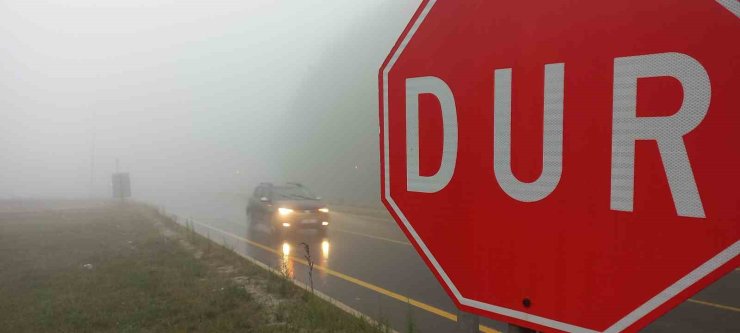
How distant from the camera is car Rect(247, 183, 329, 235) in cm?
1424

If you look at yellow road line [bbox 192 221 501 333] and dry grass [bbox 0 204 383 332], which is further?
yellow road line [bbox 192 221 501 333]

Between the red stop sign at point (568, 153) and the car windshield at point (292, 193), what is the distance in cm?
1392

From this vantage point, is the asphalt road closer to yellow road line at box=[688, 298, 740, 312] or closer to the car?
yellow road line at box=[688, 298, 740, 312]

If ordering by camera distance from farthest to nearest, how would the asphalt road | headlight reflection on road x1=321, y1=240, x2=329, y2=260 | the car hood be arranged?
the car hood, headlight reflection on road x1=321, y1=240, x2=329, y2=260, the asphalt road

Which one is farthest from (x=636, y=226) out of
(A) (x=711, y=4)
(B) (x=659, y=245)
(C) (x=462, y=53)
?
(C) (x=462, y=53)

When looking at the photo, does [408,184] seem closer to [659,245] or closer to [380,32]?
[659,245]

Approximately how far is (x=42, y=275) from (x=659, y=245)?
10244 millimetres

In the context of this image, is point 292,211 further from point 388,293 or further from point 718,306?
point 718,306

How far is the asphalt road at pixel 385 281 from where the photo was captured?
18.8 ft

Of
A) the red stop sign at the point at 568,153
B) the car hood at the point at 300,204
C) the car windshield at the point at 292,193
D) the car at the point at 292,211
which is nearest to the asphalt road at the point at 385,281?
the car at the point at 292,211

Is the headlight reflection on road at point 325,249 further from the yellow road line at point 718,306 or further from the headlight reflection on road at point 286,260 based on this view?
the yellow road line at point 718,306

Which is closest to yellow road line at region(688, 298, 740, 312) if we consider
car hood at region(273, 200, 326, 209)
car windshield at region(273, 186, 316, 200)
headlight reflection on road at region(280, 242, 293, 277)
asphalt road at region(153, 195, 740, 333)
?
asphalt road at region(153, 195, 740, 333)

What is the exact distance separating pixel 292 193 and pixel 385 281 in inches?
312

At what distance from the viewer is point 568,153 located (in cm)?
114
